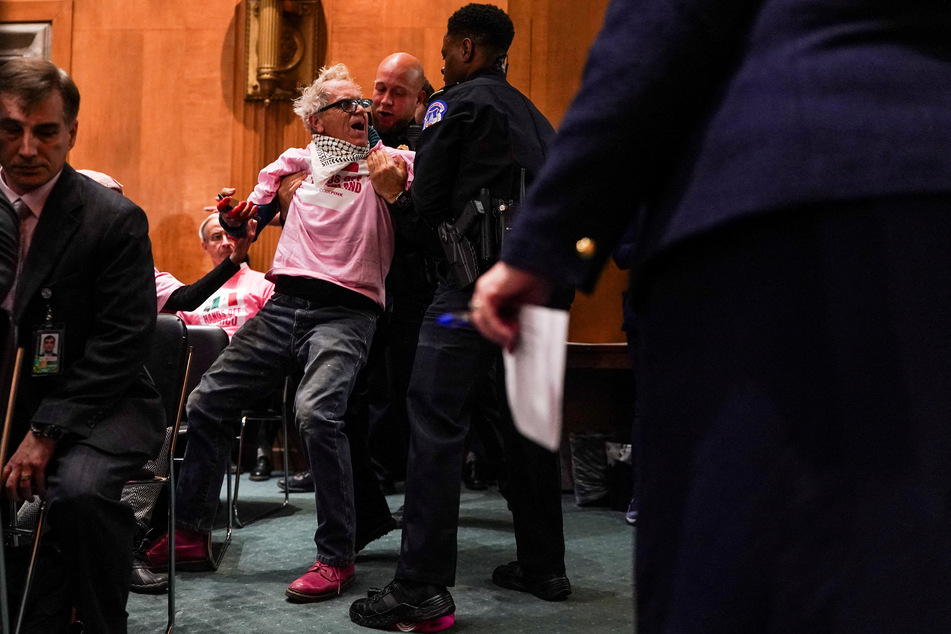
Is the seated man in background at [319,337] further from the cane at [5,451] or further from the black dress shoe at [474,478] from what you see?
the black dress shoe at [474,478]

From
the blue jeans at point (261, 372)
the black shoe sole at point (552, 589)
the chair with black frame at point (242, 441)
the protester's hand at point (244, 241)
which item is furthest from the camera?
the chair with black frame at point (242, 441)

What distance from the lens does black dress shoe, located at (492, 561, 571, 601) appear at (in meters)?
2.91

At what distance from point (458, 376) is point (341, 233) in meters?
0.91

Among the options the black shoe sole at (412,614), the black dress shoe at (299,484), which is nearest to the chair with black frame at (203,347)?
the black dress shoe at (299,484)

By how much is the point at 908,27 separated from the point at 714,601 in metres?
0.58

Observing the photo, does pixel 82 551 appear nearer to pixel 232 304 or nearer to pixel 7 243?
pixel 7 243

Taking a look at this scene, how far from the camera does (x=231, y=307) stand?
481cm

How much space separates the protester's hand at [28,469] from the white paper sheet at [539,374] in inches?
57.0

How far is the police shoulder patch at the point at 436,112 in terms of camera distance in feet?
9.06

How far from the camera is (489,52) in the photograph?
2992mm

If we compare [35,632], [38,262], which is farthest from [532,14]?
[35,632]

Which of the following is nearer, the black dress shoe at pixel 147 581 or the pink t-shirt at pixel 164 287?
the black dress shoe at pixel 147 581

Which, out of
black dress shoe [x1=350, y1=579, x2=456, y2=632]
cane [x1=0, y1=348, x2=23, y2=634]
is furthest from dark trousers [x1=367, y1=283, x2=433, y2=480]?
cane [x1=0, y1=348, x2=23, y2=634]

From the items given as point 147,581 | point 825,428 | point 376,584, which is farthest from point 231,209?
point 825,428
